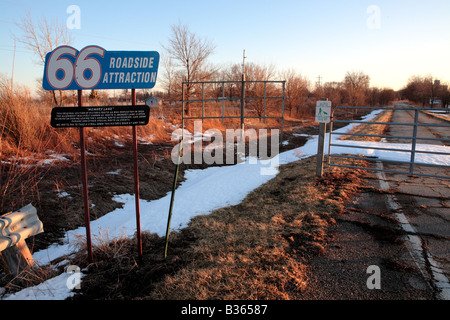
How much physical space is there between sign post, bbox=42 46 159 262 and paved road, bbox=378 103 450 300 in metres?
3.95

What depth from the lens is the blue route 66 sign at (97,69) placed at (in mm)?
3574

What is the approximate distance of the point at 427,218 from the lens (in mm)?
4926

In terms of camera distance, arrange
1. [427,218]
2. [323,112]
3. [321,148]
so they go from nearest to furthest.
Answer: [427,218] < [323,112] < [321,148]

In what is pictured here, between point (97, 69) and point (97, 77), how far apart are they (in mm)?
101

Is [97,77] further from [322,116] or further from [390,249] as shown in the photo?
[322,116]

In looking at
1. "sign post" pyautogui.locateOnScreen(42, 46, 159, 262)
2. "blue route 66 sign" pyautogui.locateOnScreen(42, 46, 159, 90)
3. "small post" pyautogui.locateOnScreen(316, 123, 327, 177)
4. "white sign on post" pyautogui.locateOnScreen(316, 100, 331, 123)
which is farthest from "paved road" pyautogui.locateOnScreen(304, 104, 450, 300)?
"blue route 66 sign" pyautogui.locateOnScreen(42, 46, 159, 90)


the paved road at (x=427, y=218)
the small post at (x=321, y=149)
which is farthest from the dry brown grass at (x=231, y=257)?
the small post at (x=321, y=149)

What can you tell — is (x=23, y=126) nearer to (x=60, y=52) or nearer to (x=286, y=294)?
(x=60, y=52)

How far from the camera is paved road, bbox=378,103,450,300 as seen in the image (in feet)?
11.1

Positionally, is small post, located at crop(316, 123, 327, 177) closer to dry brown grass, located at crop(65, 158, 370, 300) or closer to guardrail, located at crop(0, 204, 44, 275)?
dry brown grass, located at crop(65, 158, 370, 300)

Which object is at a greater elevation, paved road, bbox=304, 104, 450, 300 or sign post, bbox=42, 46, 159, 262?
sign post, bbox=42, 46, 159, 262

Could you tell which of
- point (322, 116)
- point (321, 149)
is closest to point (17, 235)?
point (321, 149)

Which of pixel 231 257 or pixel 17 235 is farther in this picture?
pixel 231 257

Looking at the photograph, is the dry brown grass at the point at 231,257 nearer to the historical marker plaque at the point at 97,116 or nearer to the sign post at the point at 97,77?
the sign post at the point at 97,77
